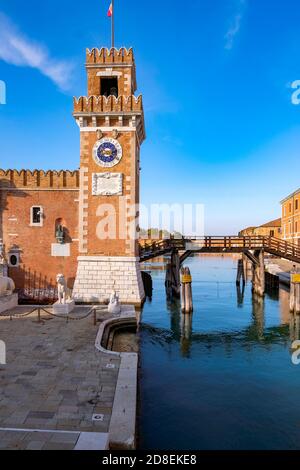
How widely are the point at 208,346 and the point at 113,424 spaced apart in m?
Answer: 11.1

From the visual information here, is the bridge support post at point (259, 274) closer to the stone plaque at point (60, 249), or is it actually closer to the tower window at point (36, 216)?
the stone plaque at point (60, 249)

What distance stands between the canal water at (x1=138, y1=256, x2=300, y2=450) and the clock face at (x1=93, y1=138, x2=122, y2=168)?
35.2 ft

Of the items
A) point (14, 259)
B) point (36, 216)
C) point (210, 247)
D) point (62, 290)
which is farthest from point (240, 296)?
point (14, 259)

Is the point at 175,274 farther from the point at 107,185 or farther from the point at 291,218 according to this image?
the point at 291,218

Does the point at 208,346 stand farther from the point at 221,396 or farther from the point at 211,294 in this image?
the point at 211,294

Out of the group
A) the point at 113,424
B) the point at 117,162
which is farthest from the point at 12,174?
the point at 113,424

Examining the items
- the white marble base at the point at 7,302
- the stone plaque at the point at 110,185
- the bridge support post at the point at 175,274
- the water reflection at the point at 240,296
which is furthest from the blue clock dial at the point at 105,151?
the water reflection at the point at 240,296

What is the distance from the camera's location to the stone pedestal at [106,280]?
2123 centimetres

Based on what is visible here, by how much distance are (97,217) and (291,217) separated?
41.6 meters

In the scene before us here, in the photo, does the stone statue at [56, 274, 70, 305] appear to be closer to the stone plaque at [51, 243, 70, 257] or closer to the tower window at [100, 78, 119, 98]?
the stone plaque at [51, 243, 70, 257]

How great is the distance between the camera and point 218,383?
39.1ft

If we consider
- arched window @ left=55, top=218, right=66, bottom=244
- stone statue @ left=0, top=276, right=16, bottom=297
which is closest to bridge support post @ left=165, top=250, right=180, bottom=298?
arched window @ left=55, top=218, right=66, bottom=244

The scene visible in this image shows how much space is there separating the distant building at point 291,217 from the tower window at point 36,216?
39962mm

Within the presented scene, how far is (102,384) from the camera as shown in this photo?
860 centimetres
